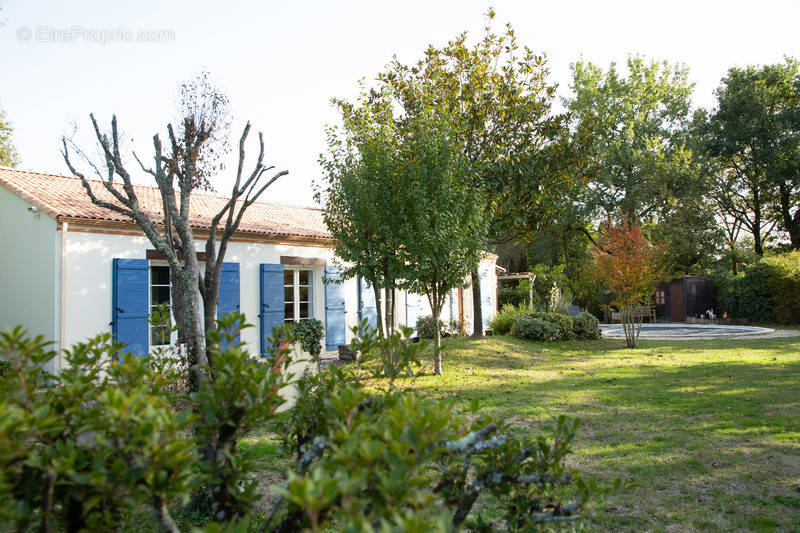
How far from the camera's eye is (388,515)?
136 centimetres

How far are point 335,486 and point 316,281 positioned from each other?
471 inches

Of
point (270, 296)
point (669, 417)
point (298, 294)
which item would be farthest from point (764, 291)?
point (270, 296)

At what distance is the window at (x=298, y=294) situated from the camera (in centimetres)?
1236

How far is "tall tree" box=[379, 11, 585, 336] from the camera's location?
1188 centimetres

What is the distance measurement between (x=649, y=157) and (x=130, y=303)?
2448 cm

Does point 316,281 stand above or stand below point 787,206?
below

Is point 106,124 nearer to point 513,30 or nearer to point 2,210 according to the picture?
point 2,210

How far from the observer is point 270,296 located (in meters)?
11.6

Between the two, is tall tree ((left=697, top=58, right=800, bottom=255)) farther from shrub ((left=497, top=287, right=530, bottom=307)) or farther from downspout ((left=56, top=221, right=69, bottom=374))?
downspout ((left=56, top=221, right=69, bottom=374))

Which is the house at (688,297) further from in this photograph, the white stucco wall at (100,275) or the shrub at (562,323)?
the white stucco wall at (100,275)

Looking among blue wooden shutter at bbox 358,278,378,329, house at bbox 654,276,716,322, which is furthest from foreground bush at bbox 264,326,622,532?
house at bbox 654,276,716,322

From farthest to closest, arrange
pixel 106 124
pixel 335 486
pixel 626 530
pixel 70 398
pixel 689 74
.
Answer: pixel 689 74 < pixel 106 124 < pixel 626 530 < pixel 70 398 < pixel 335 486

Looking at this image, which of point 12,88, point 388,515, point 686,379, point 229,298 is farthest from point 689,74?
point 388,515

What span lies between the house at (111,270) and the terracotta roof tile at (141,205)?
30 millimetres
